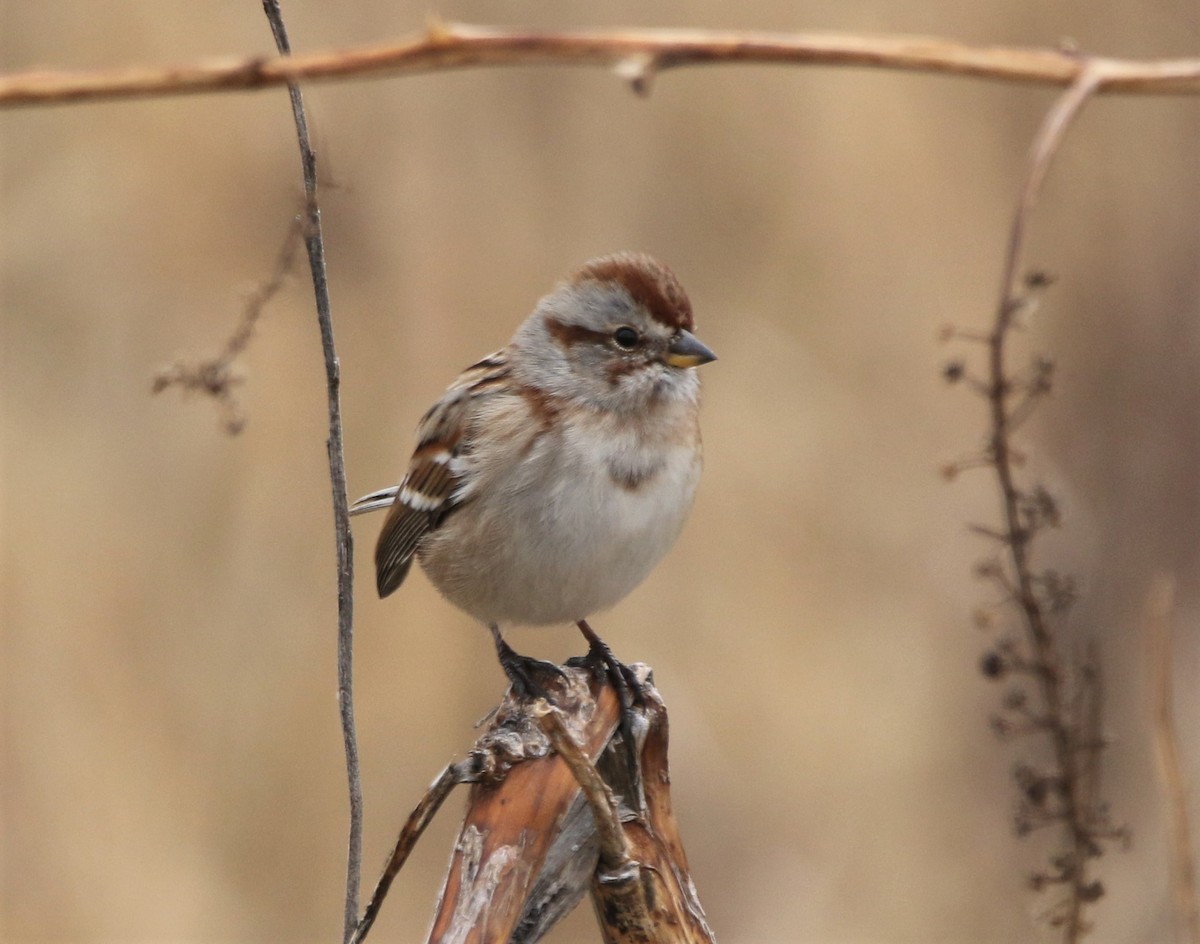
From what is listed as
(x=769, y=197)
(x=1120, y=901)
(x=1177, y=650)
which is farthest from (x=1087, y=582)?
(x=769, y=197)

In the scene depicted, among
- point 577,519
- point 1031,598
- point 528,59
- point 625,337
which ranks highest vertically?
point 528,59

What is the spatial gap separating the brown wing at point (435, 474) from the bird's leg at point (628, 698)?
0.58 metres

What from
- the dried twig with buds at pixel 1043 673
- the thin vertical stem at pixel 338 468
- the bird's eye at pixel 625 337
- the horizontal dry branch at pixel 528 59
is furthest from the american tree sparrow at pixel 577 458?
the horizontal dry branch at pixel 528 59

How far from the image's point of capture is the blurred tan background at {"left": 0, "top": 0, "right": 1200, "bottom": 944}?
4.60 m

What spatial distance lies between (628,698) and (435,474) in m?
1.11

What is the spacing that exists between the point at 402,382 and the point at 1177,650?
2990mm

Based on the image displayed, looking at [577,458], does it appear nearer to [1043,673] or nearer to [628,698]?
[628,698]

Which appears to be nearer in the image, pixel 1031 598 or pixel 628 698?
pixel 1031 598

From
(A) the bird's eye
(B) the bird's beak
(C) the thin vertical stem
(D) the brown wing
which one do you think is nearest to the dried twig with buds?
(C) the thin vertical stem

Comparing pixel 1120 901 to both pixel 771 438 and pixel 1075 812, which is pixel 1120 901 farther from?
pixel 1075 812

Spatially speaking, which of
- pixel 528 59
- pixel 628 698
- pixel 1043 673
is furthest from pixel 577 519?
pixel 528 59

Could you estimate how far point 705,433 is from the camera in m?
5.69

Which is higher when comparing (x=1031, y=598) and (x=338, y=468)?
(x=338, y=468)

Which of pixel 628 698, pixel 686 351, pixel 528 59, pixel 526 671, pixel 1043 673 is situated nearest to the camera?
pixel 528 59
